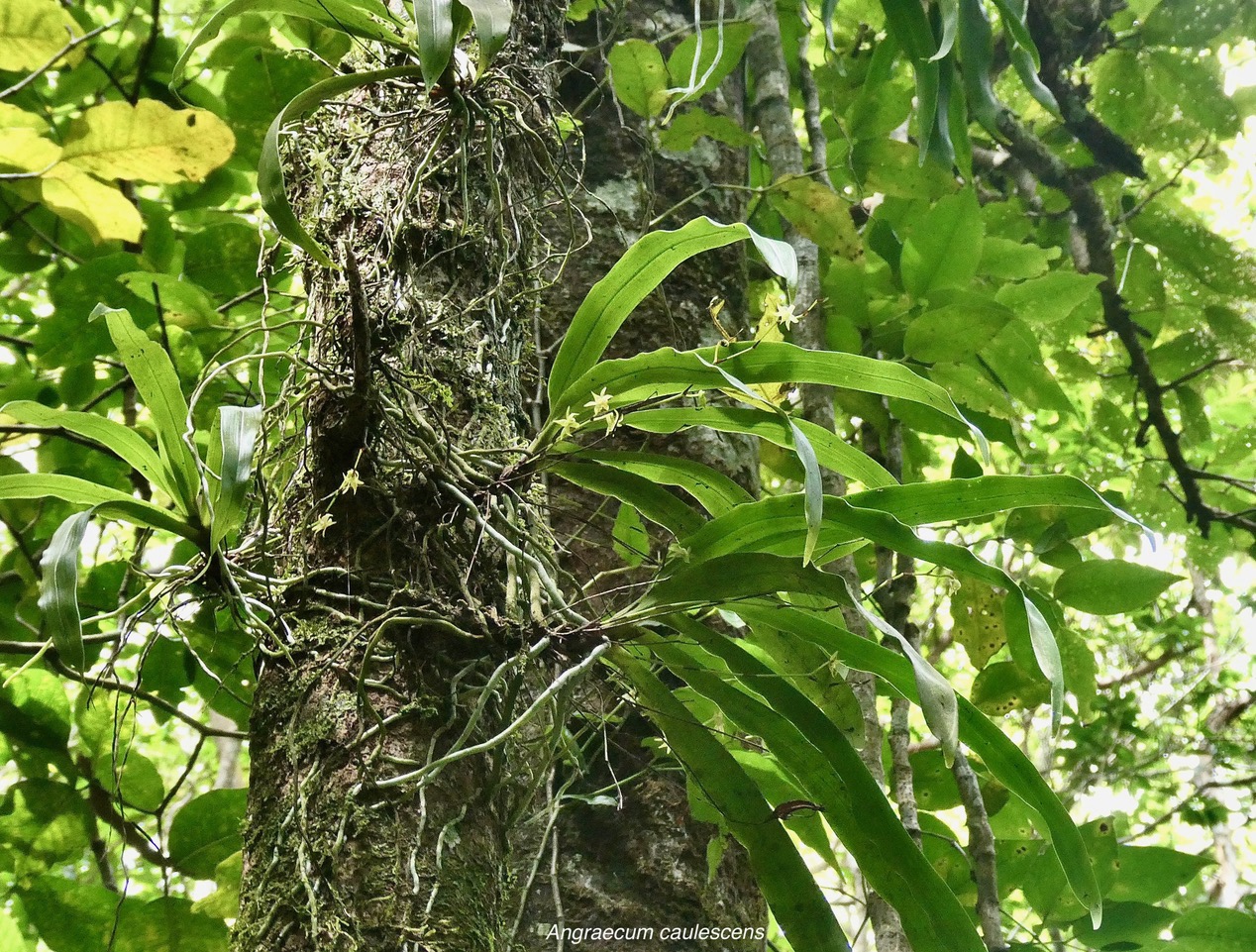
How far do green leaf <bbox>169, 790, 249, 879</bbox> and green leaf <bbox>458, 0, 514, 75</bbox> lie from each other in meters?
1.01

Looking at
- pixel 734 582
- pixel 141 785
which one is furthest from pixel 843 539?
pixel 141 785

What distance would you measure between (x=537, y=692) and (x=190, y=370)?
0.91 metres

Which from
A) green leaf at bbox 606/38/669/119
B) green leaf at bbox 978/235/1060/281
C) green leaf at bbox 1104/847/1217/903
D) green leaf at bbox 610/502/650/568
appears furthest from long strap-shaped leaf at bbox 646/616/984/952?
green leaf at bbox 978/235/1060/281

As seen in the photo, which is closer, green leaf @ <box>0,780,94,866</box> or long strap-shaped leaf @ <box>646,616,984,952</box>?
long strap-shaped leaf @ <box>646,616,984,952</box>

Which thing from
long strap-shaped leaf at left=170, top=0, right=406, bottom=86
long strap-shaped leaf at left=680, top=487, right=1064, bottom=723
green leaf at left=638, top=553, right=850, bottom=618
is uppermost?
long strap-shaped leaf at left=170, top=0, right=406, bottom=86

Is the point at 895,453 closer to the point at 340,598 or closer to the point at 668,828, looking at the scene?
the point at 668,828

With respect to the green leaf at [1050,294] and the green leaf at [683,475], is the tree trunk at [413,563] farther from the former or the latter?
the green leaf at [1050,294]

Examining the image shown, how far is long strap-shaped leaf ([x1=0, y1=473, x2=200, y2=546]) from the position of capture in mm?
707

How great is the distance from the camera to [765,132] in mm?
1524

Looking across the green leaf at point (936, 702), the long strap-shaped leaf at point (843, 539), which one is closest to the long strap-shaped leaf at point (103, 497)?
the long strap-shaped leaf at point (843, 539)

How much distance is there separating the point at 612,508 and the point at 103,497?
26.4 inches

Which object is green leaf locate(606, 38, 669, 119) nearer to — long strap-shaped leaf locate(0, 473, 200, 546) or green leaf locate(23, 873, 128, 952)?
long strap-shaped leaf locate(0, 473, 200, 546)

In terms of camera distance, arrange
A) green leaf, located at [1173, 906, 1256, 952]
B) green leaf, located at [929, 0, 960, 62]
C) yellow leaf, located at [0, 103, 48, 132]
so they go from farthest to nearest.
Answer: yellow leaf, located at [0, 103, 48, 132] → green leaf, located at [1173, 906, 1256, 952] → green leaf, located at [929, 0, 960, 62]

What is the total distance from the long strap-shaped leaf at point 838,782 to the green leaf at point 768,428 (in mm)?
170
